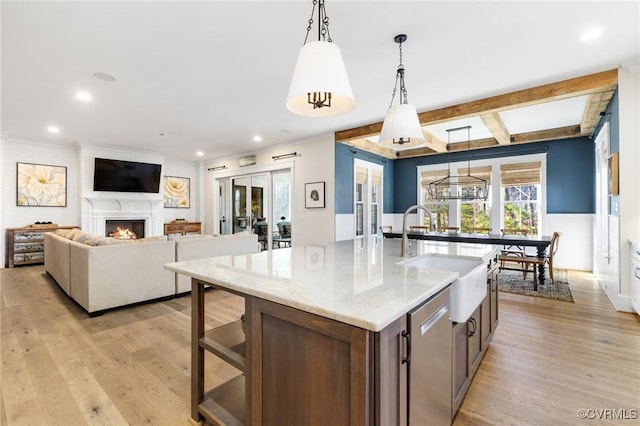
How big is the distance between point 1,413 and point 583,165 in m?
8.30

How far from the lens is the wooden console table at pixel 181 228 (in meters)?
7.96

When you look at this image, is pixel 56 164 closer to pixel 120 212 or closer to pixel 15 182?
pixel 15 182

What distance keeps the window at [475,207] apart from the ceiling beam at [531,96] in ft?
9.33

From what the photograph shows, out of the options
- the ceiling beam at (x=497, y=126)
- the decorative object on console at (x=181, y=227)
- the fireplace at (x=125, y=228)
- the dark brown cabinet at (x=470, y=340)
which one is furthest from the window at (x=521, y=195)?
the fireplace at (x=125, y=228)

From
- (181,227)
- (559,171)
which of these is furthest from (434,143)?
(181,227)

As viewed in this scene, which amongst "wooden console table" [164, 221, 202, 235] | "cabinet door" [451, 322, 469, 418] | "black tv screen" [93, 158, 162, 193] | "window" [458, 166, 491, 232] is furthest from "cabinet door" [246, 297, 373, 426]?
"wooden console table" [164, 221, 202, 235]

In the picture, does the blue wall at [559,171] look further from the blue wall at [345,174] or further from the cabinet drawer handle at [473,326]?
the cabinet drawer handle at [473,326]

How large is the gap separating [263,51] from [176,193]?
Result: 267 inches

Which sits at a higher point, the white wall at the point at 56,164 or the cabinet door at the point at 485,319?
the white wall at the point at 56,164

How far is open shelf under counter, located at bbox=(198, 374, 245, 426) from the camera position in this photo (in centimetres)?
153

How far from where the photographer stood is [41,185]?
6.40m

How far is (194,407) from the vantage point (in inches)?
65.0

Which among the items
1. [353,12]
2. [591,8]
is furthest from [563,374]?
[353,12]
